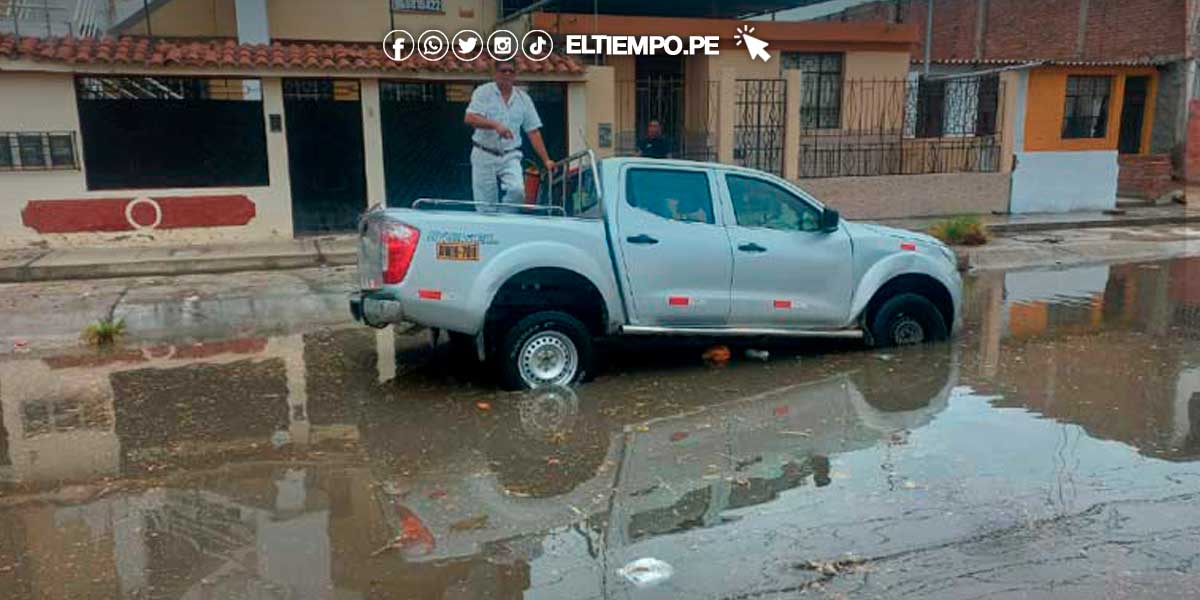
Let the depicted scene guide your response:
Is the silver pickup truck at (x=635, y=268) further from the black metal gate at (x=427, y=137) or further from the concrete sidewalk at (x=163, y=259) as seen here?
the black metal gate at (x=427, y=137)

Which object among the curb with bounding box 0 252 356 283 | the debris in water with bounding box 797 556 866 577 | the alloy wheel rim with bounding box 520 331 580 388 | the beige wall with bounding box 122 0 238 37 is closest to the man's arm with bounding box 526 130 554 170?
the alloy wheel rim with bounding box 520 331 580 388

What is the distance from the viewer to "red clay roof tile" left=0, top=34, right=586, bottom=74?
11.7m

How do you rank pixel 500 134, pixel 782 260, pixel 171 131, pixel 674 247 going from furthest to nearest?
pixel 171 131 < pixel 500 134 < pixel 782 260 < pixel 674 247

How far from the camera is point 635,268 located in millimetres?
6230

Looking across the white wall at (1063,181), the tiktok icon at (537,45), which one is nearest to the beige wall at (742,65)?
the tiktok icon at (537,45)

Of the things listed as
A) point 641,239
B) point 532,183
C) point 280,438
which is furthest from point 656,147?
point 280,438

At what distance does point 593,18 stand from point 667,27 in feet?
5.25

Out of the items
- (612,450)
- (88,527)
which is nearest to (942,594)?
(612,450)

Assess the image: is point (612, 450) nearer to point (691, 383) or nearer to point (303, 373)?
point (691, 383)

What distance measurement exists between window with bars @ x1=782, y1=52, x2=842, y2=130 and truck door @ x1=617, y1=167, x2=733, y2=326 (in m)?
12.5

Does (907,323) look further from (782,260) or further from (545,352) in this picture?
(545,352)

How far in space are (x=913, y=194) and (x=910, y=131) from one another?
7.91ft

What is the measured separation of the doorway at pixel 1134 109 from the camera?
21.2 meters

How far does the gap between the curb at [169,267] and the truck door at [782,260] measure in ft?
22.7
